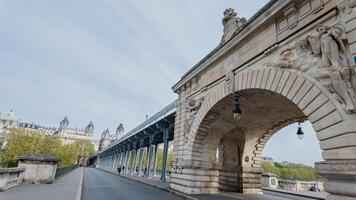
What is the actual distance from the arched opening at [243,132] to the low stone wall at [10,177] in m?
8.24

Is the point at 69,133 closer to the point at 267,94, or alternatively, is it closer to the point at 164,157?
the point at 164,157

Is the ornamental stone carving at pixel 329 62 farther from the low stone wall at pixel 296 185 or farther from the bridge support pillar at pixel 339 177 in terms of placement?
the low stone wall at pixel 296 185

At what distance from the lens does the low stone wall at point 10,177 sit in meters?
8.80

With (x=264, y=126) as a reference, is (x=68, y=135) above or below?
above

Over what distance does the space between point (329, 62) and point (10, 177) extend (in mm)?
12578

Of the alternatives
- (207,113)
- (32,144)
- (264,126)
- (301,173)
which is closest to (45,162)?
(207,113)

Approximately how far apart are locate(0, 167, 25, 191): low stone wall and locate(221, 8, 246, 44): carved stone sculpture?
35.7 feet

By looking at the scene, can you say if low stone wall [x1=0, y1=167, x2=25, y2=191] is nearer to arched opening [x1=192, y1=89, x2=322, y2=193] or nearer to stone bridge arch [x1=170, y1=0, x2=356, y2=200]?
stone bridge arch [x1=170, y1=0, x2=356, y2=200]

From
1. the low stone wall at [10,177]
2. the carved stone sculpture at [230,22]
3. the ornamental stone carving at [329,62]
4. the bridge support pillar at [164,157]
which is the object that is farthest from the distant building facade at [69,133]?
the ornamental stone carving at [329,62]

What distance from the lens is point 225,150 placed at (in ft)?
49.0

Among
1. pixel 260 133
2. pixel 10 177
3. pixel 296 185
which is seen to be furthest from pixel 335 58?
pixel 296 185

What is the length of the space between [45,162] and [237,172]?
1145 centimetres

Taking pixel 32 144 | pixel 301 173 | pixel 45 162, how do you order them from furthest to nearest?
pixel 301 173 < pixel 32 144 < pixel 45 162

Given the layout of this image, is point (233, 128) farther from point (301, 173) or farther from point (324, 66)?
point (301, 173)
